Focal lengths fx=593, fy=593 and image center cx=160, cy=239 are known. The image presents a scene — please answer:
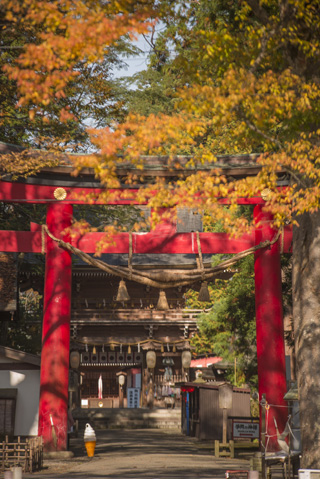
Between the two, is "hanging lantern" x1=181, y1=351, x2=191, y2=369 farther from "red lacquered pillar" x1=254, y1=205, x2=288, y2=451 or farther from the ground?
"red lacquered pillar" x1=254, y1=205, x2=288, y2=451

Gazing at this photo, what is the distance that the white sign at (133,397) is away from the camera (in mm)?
35656

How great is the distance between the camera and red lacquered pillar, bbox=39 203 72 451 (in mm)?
14406

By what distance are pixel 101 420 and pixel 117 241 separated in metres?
17.1

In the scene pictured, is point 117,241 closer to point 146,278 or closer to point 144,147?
point 146,278

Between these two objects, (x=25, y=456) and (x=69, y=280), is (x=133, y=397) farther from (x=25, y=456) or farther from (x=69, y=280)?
(x=25, y=456)

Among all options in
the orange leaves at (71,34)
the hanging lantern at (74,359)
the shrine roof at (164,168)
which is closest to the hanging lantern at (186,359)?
the hanging lantern at (74,359)

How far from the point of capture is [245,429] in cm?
1767

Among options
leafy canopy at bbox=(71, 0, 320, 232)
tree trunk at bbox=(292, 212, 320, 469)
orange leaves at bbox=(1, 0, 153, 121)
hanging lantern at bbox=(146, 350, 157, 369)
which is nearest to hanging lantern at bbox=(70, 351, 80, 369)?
hanging lantern at bbox=(146, 350, 157, 369)

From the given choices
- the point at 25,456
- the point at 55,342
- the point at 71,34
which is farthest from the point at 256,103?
the point at 25,456

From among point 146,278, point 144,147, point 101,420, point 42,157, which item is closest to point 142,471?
point 146,278

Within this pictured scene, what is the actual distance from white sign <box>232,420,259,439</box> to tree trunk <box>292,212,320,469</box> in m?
8.47

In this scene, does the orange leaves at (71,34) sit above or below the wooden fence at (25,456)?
above

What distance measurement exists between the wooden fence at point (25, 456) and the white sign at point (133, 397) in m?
22.8

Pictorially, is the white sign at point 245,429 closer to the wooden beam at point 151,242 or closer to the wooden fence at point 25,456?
the wooden beam at point 151,242
